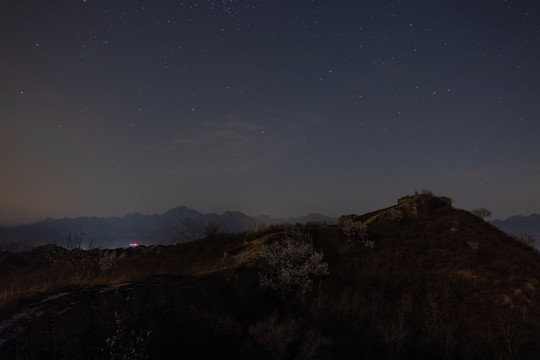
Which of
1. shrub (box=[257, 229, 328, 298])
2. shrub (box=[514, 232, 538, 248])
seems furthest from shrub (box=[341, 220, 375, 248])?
shrub (box=[514, 232, 538, 248])

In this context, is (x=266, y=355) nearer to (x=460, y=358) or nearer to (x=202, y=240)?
(x=460, y=358)

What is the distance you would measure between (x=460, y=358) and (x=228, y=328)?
31.4 feet

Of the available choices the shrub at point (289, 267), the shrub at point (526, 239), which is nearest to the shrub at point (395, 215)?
the shrub at point (526, 239)

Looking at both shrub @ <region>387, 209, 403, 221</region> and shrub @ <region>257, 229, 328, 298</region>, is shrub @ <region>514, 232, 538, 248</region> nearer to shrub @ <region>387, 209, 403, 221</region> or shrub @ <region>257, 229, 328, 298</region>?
shrub @ <region>387, 209, 403, 221</region>

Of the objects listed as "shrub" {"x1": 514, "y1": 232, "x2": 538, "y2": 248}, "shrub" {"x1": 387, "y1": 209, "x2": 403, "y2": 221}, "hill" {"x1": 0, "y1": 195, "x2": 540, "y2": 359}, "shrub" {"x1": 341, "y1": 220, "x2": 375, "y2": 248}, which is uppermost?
"shrub" {"x1": 387, "y1": 209, "x2": 403, "y2": 221}

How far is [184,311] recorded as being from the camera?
1170cm

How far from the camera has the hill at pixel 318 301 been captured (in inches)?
380

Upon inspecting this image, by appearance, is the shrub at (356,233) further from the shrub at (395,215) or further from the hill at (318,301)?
the shrub at (395,215)

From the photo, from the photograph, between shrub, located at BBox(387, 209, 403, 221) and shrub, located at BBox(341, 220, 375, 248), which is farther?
shrub, located at BBox(387, 209, 403, 221)

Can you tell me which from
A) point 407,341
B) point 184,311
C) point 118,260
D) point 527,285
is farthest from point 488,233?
point 118,260

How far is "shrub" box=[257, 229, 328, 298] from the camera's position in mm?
16094

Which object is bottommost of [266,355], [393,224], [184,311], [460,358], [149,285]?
[460,358]

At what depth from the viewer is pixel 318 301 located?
15.3 metres

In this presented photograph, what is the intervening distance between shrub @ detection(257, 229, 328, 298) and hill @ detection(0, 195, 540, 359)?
0.07 m
